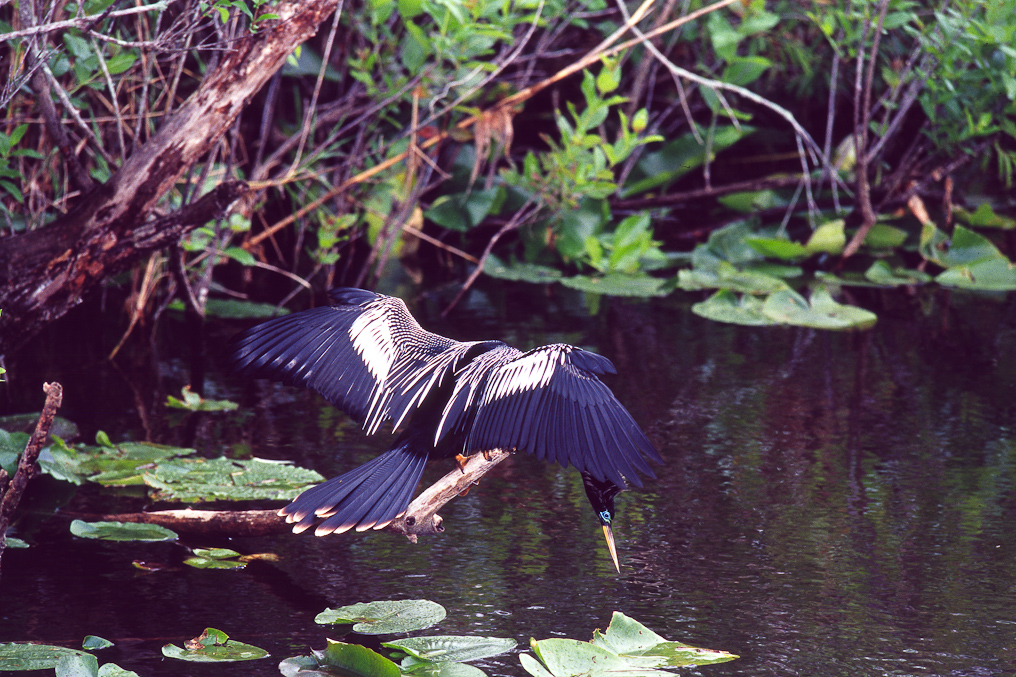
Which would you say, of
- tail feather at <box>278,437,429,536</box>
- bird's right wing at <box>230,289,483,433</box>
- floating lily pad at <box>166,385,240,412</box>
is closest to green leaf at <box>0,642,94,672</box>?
tail feather at <box>278,437,429,536</box>

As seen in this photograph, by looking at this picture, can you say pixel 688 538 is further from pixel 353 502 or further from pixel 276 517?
pixel 276 517

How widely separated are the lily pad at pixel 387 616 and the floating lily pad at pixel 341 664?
174mm

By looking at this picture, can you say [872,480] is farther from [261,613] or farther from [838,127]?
[838,127]

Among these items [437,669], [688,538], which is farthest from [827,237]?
[437,669]

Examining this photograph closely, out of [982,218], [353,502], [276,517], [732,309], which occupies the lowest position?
[276,517]

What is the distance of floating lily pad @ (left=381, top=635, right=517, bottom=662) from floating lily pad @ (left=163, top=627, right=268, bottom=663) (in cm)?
28

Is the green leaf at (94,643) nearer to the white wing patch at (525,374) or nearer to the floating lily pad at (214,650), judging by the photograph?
the floating lily pad at (214,650)

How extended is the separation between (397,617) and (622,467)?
0.59 meters

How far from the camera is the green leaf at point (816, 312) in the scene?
16.2ft

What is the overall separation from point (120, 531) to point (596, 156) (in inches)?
116

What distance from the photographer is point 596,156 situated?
16.5 ft

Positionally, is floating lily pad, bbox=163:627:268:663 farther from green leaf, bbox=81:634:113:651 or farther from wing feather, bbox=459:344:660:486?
wing feather, bbox=459:344:660:486

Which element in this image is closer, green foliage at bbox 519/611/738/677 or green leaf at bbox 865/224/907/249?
green foliage at bbox 519/611/738/677

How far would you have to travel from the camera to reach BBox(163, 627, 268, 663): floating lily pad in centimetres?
220
